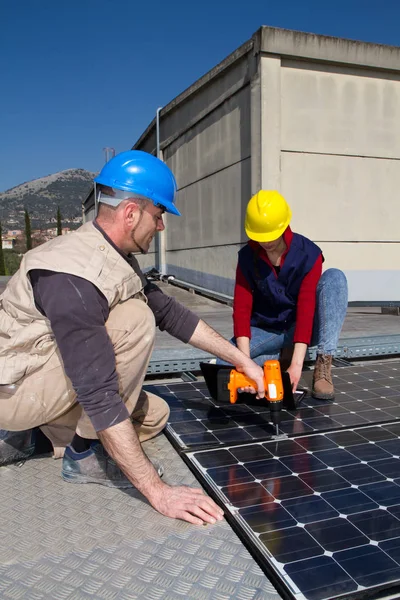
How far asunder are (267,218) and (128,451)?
1.79 metres

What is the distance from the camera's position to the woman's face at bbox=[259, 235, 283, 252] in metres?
3.27

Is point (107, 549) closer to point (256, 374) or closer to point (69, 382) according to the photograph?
point (69, 382)

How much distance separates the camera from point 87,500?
7.20ft

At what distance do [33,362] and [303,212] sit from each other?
776 cm

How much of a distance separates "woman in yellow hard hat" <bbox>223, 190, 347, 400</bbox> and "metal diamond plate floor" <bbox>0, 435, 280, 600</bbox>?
1.41 m

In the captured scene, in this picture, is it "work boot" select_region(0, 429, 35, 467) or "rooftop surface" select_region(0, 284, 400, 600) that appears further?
"work boot" select_region(0, 429, 35, 467)

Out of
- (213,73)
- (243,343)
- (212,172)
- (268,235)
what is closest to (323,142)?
(212,172)

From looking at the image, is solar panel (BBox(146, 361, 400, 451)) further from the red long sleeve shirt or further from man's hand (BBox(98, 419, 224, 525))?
man's hand (BBox(98, 419, 224, 525))

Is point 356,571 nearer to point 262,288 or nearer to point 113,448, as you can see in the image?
point 113,448

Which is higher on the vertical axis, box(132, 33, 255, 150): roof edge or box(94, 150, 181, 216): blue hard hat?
box(132, 33, 255, 150): roof edge

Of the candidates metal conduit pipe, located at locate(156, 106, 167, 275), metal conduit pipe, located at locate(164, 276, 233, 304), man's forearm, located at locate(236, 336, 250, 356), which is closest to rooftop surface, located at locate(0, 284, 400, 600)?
man's forearm, located at locate(236, 336, 250, 356)

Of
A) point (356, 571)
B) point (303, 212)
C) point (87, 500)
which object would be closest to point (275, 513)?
point (356, 571)

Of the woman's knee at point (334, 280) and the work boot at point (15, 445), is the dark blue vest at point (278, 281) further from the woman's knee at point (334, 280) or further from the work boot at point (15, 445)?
the work boot at point (15, 445)

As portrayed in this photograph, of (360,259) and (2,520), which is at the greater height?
(360,259)
